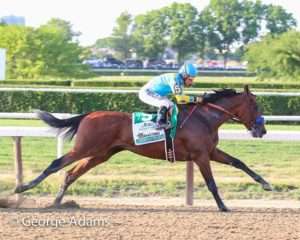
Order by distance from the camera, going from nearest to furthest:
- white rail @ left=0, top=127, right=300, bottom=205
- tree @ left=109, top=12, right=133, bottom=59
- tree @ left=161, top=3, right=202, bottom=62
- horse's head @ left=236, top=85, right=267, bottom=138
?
horse's head @ left=236, top=85, right=267, bottom=138 < white rail @ left=0, top=127, right=300, bottom=205 < tree @ left=161, top=3, right=202, bottom=62 < tree @ left=109, top=12, right=133, bottom=59

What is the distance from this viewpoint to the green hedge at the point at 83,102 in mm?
20344

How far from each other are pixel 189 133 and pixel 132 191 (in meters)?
1.57

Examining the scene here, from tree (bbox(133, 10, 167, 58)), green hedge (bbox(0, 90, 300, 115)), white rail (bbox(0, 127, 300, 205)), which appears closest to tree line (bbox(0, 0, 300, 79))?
tree (bbox(133, 10, 167, 58))

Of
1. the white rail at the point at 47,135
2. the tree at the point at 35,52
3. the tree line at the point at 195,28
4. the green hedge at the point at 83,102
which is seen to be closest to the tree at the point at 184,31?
the tree line at the point at 195,28

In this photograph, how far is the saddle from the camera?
314 inches

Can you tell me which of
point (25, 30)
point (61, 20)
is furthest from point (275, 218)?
point (61, 20)

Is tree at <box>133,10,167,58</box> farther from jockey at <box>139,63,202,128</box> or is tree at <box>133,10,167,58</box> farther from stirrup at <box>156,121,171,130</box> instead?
stirrup at <box>156,121,171,130</box>

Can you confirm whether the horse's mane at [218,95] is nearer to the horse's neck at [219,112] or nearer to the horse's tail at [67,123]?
the horse's neck at [219,112]

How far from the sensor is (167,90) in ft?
26.4

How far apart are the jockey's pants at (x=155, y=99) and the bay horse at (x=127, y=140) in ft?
0.59

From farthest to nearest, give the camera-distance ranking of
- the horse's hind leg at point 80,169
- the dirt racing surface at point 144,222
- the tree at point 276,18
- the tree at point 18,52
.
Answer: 1. the tree at point 276,18
2. the tree at point 18,52
3. the horse's hind leg at point 80,169
4. the dirt racing surface at point 144,222

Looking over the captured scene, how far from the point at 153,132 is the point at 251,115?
1.09m

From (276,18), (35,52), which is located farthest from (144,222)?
(276,18)

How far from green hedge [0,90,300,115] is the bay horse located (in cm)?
1189
